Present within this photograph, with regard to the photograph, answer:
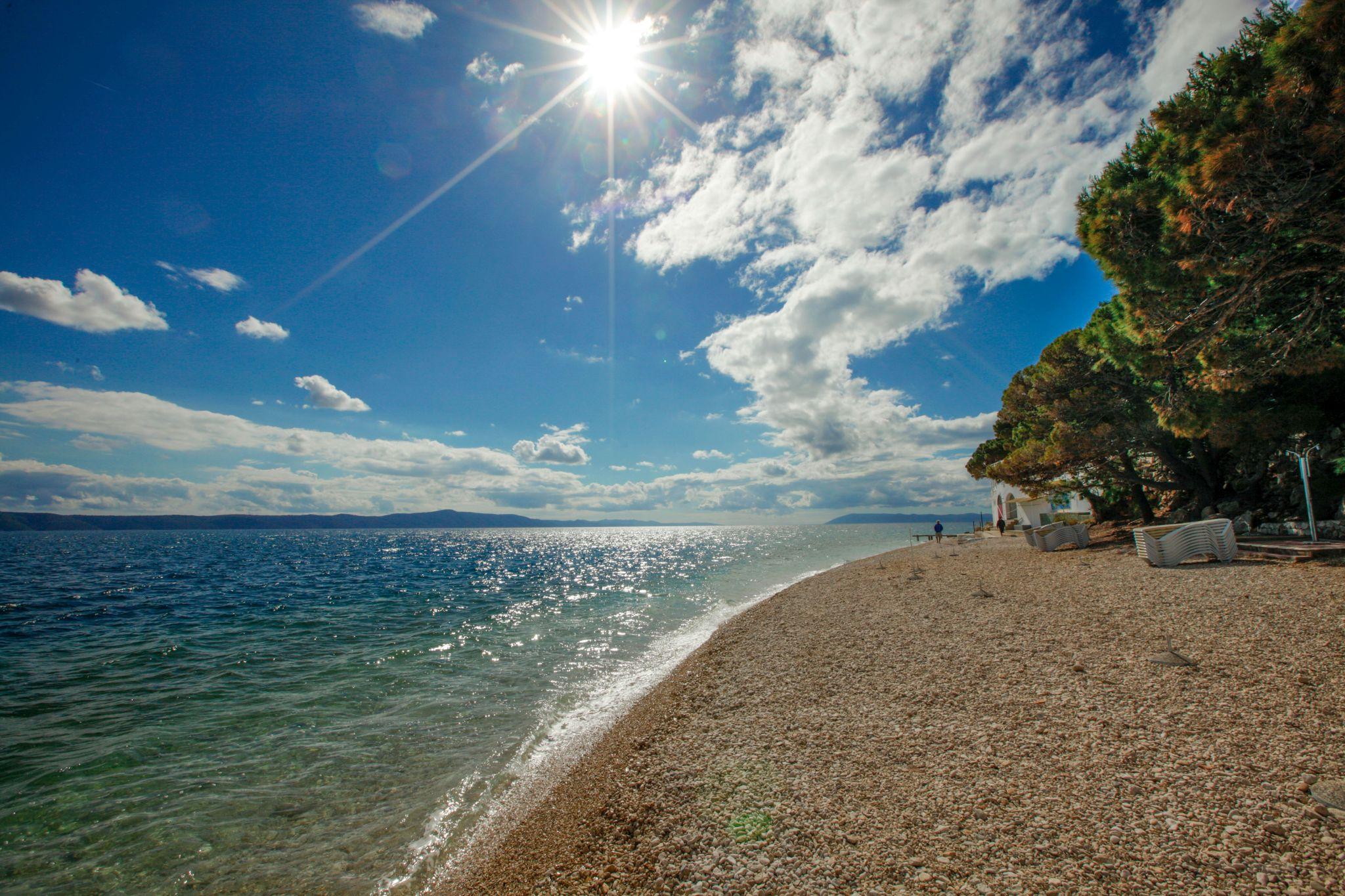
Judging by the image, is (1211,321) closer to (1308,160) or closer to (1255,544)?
(1308,160)

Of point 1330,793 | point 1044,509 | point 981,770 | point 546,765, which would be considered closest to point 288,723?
point 546,765

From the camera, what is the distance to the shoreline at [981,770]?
3.48 meters

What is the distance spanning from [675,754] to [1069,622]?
786cm

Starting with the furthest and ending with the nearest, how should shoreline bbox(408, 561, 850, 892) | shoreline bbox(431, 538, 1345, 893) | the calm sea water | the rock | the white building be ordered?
1. the white building
2. the calm sea water
3. shoreline bbox(408, 561, 850, 892)
4. the rock
5. shoreline bbox(431, 538, 1345, 893)

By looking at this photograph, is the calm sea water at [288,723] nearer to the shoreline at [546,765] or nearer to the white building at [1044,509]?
the shoreline at [546,765]

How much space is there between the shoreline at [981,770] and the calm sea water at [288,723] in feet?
4.89

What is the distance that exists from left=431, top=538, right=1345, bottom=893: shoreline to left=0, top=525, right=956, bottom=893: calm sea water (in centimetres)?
149

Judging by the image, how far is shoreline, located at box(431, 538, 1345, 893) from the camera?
3.48m

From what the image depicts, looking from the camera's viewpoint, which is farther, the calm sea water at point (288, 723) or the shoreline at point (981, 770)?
the calm sea water at point (288, 723)

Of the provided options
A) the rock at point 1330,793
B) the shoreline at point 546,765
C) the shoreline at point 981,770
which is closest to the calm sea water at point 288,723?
the shoreline at point 546,765

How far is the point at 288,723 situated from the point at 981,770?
410 inches

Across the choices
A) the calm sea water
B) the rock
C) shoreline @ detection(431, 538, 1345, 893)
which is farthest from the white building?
the rock

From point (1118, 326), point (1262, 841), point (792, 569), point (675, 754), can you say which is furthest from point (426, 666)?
point (792, 569)

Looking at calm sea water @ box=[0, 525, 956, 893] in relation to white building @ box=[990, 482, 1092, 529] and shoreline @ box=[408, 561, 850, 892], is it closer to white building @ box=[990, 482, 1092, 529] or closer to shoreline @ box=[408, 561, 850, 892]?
shoreline @ box=[408, 561, 850, 892]
